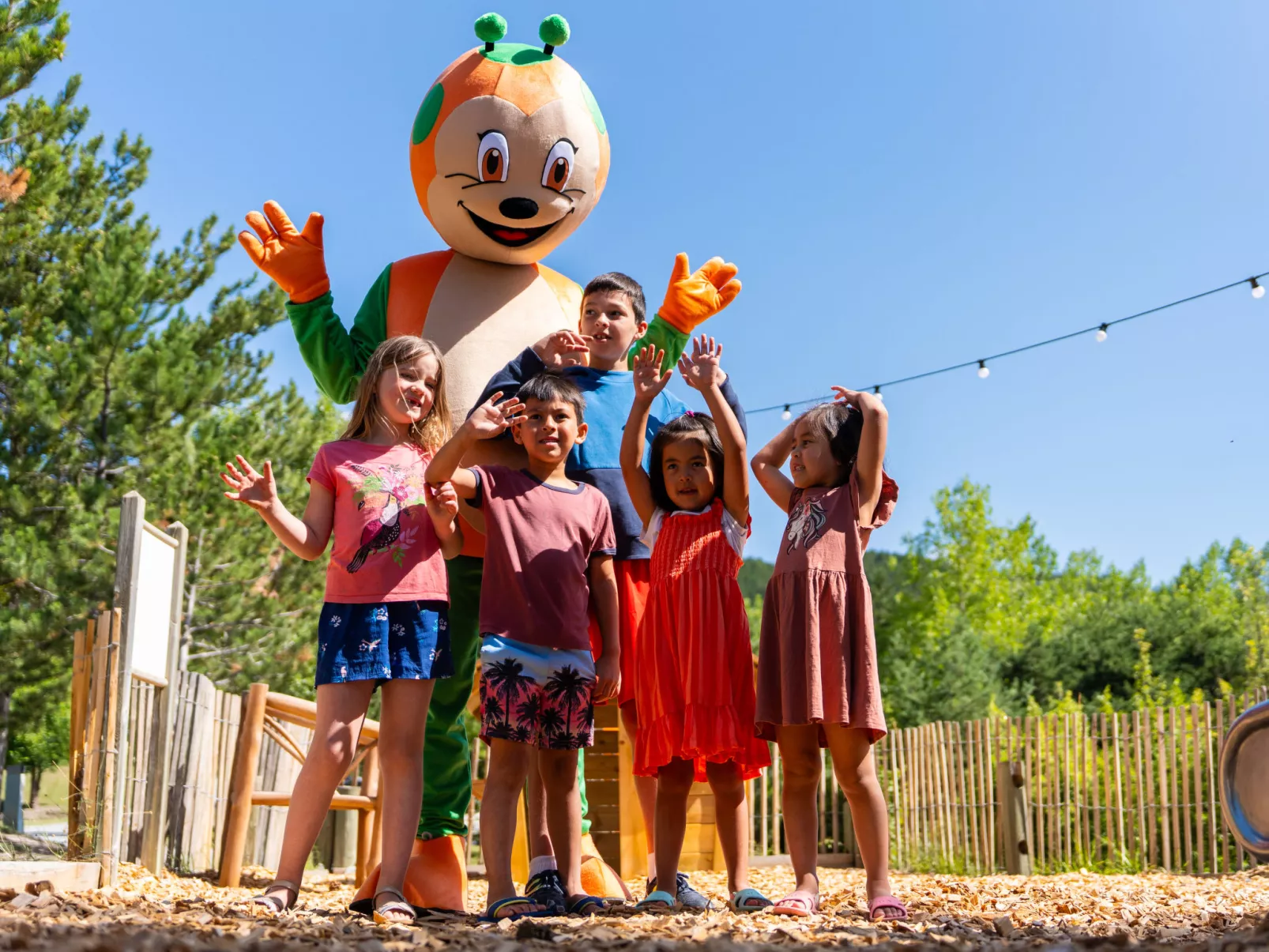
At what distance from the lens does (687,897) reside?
351 centimetres

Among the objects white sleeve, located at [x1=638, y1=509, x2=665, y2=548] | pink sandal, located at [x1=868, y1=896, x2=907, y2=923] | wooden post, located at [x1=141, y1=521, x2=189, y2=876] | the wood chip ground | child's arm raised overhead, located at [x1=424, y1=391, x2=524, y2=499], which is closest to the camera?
the wood chip ground

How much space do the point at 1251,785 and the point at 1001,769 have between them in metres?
4.61

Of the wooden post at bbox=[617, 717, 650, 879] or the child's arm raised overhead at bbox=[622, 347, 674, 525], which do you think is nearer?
the child's arm raised overhead at bbox=[622, 347, 674, 525]

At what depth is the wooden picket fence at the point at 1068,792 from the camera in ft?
28.2

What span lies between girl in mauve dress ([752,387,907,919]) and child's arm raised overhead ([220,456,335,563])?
1.31m

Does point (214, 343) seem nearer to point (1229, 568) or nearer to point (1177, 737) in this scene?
point (1177, 737)

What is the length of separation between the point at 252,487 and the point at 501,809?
1123 millimetres

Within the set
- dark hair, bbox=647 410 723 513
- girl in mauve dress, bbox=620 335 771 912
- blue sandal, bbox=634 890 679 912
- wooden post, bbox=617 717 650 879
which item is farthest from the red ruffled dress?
wooden post, bbox=617 717 650 879

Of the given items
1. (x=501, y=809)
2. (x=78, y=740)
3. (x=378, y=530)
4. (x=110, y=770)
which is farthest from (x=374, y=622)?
(x=78, y=740)

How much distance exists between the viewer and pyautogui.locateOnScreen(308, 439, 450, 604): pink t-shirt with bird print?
10.9 ft

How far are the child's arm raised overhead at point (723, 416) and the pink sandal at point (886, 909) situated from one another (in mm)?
1179

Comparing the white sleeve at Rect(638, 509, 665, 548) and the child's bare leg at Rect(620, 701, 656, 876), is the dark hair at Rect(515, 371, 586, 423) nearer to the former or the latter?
the white sleeve at Rect(638, 509, 665, 548)

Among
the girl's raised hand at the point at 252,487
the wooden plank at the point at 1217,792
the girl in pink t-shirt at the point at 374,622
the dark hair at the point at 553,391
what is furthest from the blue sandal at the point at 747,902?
the wooden plank at the point at 1217,792

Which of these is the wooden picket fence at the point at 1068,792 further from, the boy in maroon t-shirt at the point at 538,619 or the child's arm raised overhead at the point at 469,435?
the child's arm raised overhead at the point at 469,435
